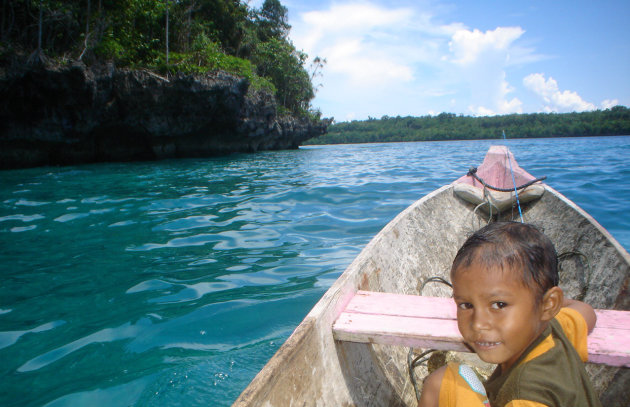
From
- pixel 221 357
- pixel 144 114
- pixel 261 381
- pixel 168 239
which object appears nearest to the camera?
pixel 261 381

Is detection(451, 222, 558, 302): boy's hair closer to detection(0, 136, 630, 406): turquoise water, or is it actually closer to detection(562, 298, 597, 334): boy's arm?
detection(562, 298, 597, 334): boy's arm

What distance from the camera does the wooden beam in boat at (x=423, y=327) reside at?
1.30 meters

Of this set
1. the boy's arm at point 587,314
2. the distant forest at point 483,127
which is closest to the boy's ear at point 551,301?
the boy's arm at point 587,314

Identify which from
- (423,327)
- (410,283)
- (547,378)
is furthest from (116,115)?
(547,378)

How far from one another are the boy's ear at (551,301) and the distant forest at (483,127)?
2358 inches

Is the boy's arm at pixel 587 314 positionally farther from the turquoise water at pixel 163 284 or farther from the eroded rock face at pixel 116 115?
the eroded rock face at pixel 116 115

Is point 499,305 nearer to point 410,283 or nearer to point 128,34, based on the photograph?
point 410,283

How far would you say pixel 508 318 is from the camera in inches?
40.9

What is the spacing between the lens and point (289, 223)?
5.06 metres

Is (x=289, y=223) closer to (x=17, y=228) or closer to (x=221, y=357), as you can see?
(x=221, y=357)

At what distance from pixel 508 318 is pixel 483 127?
7749 centimetres

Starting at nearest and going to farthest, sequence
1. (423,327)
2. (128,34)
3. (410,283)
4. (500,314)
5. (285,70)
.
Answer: (500,314) < (423,327) < (410,283) < (128,34) < (285,70)

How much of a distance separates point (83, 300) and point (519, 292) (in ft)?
9.74

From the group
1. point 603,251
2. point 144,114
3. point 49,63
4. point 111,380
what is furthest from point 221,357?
point 144,114
